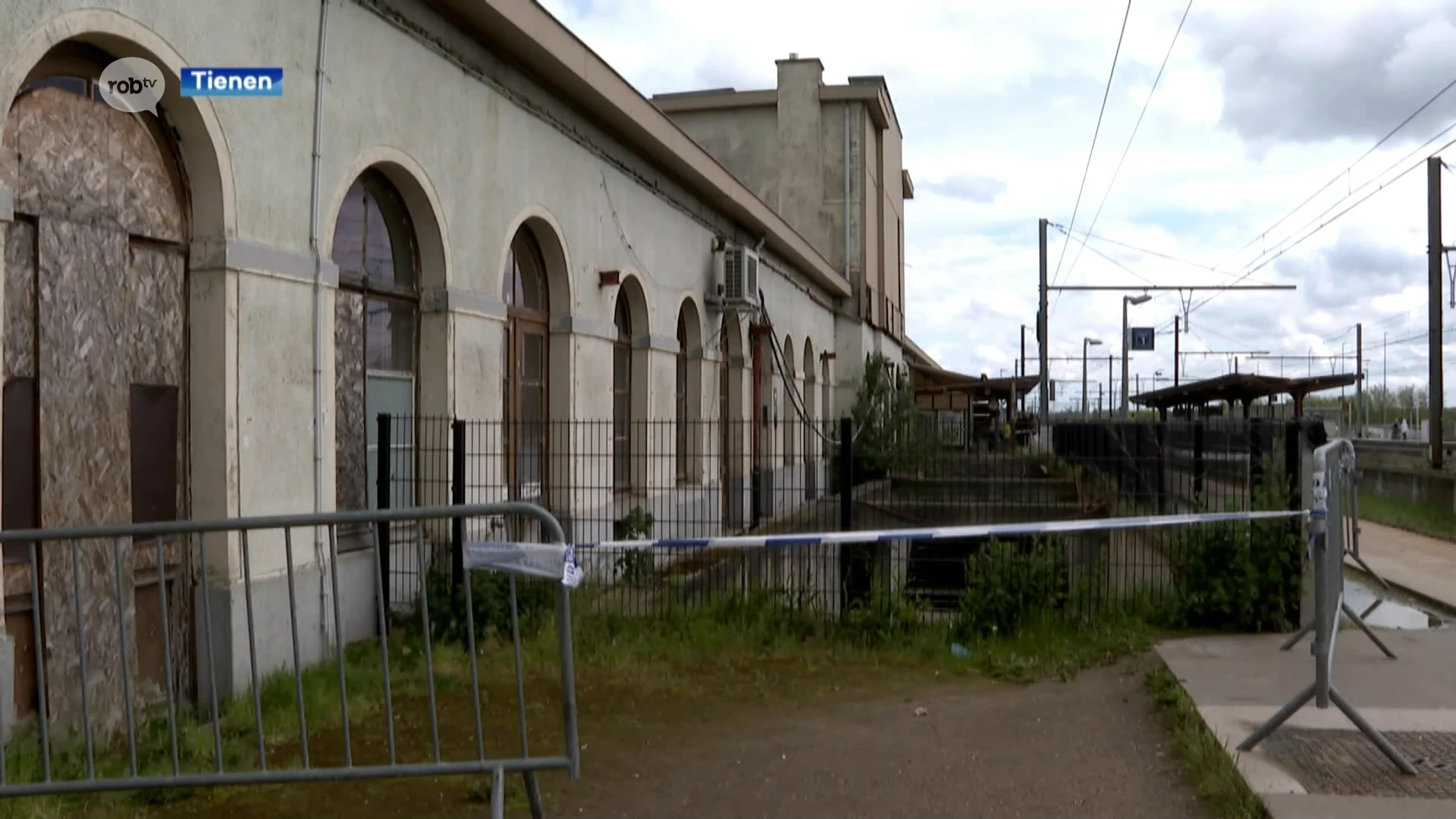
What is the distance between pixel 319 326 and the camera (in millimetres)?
8078

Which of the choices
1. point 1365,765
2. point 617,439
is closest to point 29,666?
point 1365,765

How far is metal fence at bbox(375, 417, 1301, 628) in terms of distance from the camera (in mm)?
9008

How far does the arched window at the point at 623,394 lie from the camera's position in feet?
47.2

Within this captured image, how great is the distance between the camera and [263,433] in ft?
24.8

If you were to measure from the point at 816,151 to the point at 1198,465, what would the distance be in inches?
795

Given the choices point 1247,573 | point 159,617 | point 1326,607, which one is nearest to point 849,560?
point 1247,573

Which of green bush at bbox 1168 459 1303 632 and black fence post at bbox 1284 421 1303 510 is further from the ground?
black fence post at bbox 1284 421 1303 510

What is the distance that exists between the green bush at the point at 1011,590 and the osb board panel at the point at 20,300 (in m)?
6.10

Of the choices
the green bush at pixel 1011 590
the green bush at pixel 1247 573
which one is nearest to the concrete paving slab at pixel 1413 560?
the green bush at pixel 1247 573

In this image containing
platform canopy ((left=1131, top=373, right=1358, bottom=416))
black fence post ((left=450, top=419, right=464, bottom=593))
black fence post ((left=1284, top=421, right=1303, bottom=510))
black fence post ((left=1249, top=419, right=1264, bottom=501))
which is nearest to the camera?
black fence post ((left=450, top=419, right=464, bottom=593))

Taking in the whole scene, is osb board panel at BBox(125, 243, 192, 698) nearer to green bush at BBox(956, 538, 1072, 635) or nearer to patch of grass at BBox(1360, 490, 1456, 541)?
green bush at BBox(956, 538, 1072, 635)

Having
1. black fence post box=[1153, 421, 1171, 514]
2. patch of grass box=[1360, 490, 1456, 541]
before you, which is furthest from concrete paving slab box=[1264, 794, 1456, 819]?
patch of grass box=[1360, 490, 1456, 541]

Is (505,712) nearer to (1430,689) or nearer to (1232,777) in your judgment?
(1232,777)

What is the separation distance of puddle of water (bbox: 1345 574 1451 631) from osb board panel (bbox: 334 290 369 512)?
7633 millimetres
